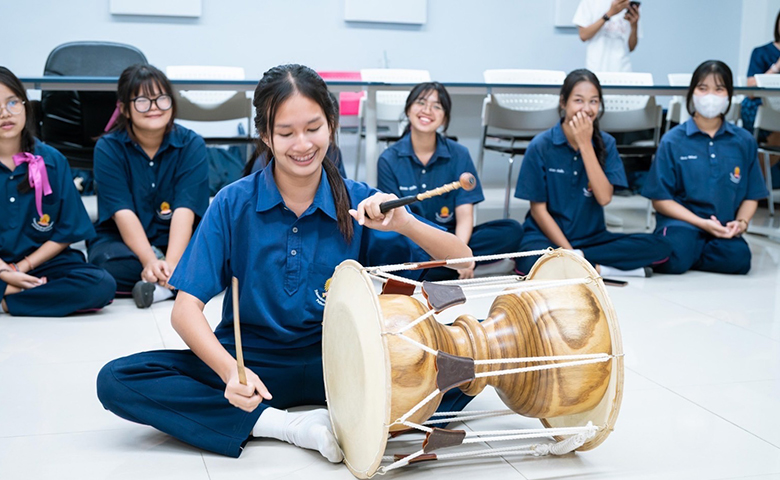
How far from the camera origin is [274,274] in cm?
166

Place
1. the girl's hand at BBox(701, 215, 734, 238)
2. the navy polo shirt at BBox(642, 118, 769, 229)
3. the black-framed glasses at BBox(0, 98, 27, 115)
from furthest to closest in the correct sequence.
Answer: the navy polo shirt at BBox(642, 118, 769, 229), the girl's hand at BBox(701, 215, 734, 238), the black-framed glasses at BBox(0, 98, 27, 115)

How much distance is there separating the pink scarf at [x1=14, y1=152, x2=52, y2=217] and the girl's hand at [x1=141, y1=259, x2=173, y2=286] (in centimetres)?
41

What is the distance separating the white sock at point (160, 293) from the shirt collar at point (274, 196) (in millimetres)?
1299

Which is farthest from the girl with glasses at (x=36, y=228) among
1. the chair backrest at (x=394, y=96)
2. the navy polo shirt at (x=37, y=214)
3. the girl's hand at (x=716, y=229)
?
the girl's hand at (x=716, y=229)

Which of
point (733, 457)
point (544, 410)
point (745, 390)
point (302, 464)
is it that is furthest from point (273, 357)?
point (745, 390)

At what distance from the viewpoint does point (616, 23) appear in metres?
5.04

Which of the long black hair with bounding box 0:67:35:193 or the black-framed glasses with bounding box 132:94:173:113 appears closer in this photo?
the long black hair with bounding box 0:67:35:193

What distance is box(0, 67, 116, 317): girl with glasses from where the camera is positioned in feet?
8.52

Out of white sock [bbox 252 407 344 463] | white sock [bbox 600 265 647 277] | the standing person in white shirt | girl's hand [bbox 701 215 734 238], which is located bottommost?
white sock [bbox 252 407 344 463]

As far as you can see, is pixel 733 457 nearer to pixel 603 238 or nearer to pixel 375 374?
pixel 375 374

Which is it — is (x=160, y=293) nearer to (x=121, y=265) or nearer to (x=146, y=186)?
(x=121, y=265)

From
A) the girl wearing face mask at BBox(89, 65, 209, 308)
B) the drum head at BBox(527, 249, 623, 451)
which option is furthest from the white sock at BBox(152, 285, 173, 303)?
the drum head at BBox(527, 249, 623, 451)

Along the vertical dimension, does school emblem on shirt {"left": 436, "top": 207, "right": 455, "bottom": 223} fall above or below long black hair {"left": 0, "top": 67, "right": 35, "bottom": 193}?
below

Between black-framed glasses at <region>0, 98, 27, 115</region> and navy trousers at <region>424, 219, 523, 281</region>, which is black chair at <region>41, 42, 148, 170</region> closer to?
black-framed glasses at <region>0, 98, 27, 115</region>
